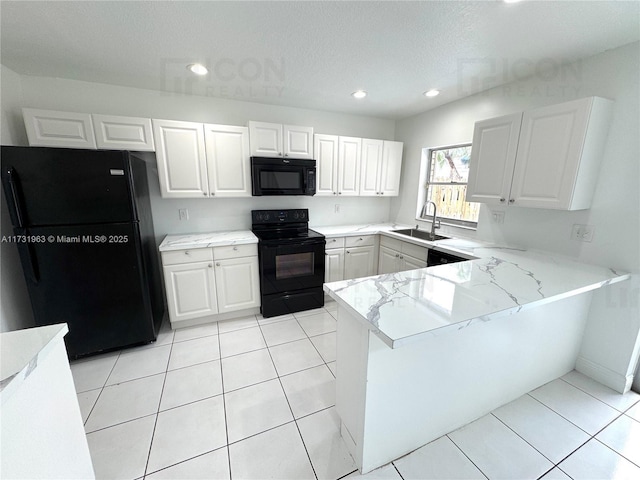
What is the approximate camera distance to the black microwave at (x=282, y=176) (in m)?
2.70

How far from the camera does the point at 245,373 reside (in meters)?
1.98

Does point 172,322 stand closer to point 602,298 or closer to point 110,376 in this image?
point 110,376

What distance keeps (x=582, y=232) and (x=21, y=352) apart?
313cm

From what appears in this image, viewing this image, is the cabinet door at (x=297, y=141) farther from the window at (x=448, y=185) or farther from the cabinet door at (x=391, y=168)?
the window at (x=448, y=185)

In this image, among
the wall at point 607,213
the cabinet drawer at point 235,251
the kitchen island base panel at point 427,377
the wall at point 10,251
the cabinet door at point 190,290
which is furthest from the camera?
the cabinet drawer at point 235,251

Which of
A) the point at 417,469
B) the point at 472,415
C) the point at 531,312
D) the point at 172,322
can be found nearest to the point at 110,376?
the point at 172,322

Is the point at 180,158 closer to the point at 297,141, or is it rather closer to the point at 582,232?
the point at 297,141

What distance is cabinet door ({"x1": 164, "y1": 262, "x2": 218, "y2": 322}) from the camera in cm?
240

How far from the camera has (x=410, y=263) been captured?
277cm

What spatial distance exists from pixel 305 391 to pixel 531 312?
158 centimetres

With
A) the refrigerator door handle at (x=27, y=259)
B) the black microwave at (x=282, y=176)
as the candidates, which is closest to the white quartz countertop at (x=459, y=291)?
the black microwave at (x=282, y=176)

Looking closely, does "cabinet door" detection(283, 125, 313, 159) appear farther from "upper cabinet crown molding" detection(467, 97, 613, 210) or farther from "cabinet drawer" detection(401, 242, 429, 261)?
"upper cabinet crown molding" detection(467, 97, 613, 210)

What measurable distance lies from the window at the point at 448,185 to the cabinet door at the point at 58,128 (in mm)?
3483

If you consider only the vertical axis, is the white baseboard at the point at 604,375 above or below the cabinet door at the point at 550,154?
below
